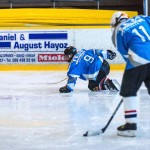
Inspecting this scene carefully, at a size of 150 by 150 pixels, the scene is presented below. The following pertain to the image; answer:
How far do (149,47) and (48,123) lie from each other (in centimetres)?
121

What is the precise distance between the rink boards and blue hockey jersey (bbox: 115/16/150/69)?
7.03 meters

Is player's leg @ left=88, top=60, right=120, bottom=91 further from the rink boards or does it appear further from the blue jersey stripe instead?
the blue jersey stripe

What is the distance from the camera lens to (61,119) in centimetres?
448

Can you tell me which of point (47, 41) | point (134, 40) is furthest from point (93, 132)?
point (47, 41)

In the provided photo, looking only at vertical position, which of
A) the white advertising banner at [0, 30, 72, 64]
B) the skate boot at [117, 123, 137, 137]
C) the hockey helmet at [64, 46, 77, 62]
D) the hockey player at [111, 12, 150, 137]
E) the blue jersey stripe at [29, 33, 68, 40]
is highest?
the hockey player at [111, 12, 150, 137]

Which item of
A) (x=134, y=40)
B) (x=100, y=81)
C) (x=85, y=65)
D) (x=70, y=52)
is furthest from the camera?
(x=100, y=81)

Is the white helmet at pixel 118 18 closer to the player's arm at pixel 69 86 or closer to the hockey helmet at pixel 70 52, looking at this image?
the hockey helmet at pixel 70 52

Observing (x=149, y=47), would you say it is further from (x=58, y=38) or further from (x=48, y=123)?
(x=58, y=38)

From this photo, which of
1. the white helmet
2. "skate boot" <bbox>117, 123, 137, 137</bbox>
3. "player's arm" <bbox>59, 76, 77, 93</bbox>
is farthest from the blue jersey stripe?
"skate boot" <bbox>117, 123, 137, 137</bbox>

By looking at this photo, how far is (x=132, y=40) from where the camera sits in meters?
3.59

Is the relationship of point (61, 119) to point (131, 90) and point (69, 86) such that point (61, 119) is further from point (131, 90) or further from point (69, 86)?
point (69, 86)

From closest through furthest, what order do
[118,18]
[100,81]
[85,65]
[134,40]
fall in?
1. [134,40]
2. [118,18]
3. [85,65]
4. [100,81]

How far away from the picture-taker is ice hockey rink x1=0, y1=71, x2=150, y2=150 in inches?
135

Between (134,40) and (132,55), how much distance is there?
110 mm
